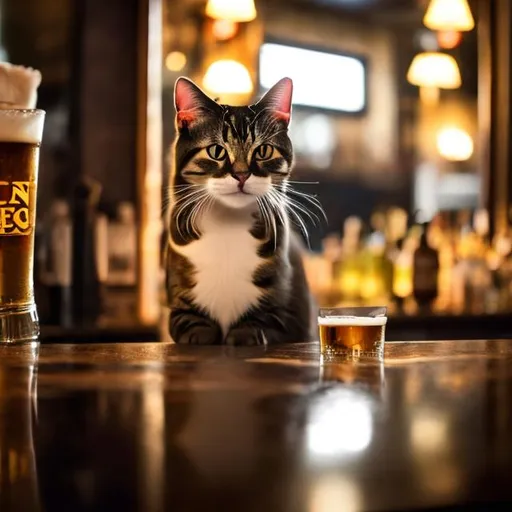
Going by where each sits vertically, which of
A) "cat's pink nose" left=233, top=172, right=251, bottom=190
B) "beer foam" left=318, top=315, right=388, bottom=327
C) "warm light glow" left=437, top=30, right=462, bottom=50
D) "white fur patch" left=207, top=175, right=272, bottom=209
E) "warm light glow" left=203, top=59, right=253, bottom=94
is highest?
"warm light glow" left=437, top=30, right=462, bottom=50

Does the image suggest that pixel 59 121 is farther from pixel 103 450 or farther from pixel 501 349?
pixel 103 450

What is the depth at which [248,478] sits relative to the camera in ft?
1.36

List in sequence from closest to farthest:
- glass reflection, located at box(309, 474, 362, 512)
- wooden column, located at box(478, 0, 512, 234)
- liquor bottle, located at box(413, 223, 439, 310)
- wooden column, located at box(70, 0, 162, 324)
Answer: glass reflection, located at box(309, 474, 362, 512) → liquor bottle, located at box(413, 223, 439, 310) → wooden column, located at box(70, 0, 162, 324) → wooden column, located at box(478, 0, 512, 234)

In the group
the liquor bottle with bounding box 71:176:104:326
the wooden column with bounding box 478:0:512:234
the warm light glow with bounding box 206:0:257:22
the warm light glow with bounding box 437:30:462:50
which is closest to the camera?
the warm light glow with bounding box 206:0:257:22

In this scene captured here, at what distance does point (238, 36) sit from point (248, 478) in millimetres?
3499

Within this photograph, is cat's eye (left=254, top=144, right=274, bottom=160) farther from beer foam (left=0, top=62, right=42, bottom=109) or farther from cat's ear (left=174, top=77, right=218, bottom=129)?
beer foam (left=0, top=62, right=42, bottom=109)

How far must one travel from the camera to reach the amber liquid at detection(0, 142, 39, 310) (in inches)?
37.2

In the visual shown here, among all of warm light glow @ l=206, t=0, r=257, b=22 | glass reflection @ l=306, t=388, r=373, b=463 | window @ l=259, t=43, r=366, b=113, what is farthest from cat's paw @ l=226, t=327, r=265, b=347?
window @ l=259, t=43, r=366, b=113

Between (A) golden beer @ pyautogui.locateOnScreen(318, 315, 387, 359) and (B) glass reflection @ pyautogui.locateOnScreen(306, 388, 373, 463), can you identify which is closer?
(B) glass reflection @ pyautogui.locateOnScreen(306, 388, 373, 463)

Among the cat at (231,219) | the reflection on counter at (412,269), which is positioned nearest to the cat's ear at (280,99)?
the cat at (231,219)

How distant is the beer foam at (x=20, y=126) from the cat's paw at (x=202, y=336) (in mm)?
269

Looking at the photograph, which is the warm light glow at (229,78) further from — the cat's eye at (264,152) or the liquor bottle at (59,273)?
the cat's eye at (264,152)

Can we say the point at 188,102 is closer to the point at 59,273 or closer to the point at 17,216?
the point at 17,216

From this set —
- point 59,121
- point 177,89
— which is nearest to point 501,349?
point 177,89
